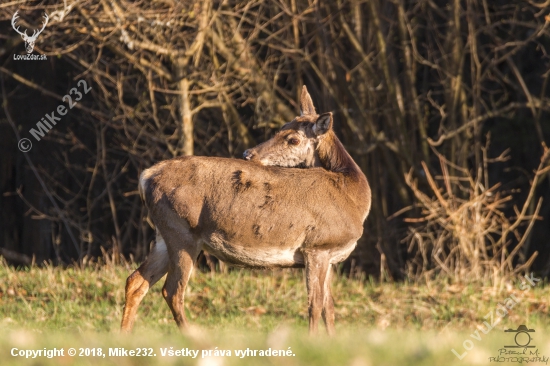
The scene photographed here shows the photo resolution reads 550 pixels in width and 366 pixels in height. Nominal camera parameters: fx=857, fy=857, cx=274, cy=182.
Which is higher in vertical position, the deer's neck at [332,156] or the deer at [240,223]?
the deer's neck at [332,156]

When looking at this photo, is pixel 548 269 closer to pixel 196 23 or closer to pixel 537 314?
pixel 537 314

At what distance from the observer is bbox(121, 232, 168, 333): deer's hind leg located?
7.76m

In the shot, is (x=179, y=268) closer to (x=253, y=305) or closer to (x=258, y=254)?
(x=258, y=254)

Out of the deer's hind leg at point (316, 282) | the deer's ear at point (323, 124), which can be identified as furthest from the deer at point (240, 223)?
the deer's ear at point (323, 124)

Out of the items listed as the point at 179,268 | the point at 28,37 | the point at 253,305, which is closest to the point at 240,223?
the point at 179,268

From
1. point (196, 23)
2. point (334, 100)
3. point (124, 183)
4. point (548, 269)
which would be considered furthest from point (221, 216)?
point (124, 183)

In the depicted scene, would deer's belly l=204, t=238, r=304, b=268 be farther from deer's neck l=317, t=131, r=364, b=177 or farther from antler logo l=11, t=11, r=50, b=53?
antler logo l=11, t=11, r=50, b=53

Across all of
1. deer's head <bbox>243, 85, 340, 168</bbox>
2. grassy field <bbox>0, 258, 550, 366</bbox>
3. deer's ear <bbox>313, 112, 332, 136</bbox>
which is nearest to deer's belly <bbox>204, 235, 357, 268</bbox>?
grassy field <bbox>0, 258, 550, 366</bbox>

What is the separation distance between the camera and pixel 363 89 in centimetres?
1609

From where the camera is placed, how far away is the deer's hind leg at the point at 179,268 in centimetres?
770

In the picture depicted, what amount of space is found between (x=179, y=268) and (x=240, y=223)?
2.23ft

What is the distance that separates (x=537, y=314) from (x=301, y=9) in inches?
303

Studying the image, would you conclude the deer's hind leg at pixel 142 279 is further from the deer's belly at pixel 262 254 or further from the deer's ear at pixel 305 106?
the deer's ear at pixel 305 106

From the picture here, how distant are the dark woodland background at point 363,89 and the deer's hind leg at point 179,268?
5.50 meters
